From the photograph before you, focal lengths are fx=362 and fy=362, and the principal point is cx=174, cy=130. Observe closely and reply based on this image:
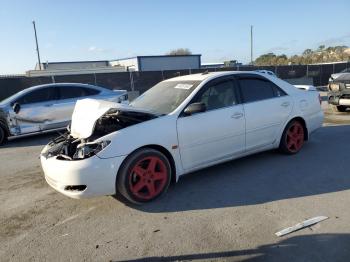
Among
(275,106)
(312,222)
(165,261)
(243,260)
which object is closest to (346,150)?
(275,106)

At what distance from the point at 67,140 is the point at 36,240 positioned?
1.50 metres

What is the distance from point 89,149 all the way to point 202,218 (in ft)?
5.11

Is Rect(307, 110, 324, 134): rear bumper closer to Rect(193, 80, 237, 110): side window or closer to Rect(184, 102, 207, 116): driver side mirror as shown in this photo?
Rect(193, 80, 237, 110): side window

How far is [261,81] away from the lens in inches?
241

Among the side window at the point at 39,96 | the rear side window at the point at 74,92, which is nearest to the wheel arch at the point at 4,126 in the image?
the side window at the point at 39,96

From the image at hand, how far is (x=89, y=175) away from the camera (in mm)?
4207

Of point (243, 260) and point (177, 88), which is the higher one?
point (177, 88)

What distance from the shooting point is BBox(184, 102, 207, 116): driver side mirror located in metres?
4.92

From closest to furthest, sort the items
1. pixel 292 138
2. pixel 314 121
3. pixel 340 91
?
pixel 292 138
pixel 314 121
pixel 340 91

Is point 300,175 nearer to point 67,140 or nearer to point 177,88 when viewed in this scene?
point 177,88

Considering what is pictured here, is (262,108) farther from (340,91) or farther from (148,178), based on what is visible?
(340,91)

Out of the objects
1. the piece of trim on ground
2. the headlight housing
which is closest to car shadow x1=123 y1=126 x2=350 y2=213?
the piece of trim on ground

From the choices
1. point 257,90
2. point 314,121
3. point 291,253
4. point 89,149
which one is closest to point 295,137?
point 314,121

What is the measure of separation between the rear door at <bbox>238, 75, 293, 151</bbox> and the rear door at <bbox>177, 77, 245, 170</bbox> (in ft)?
0.63
